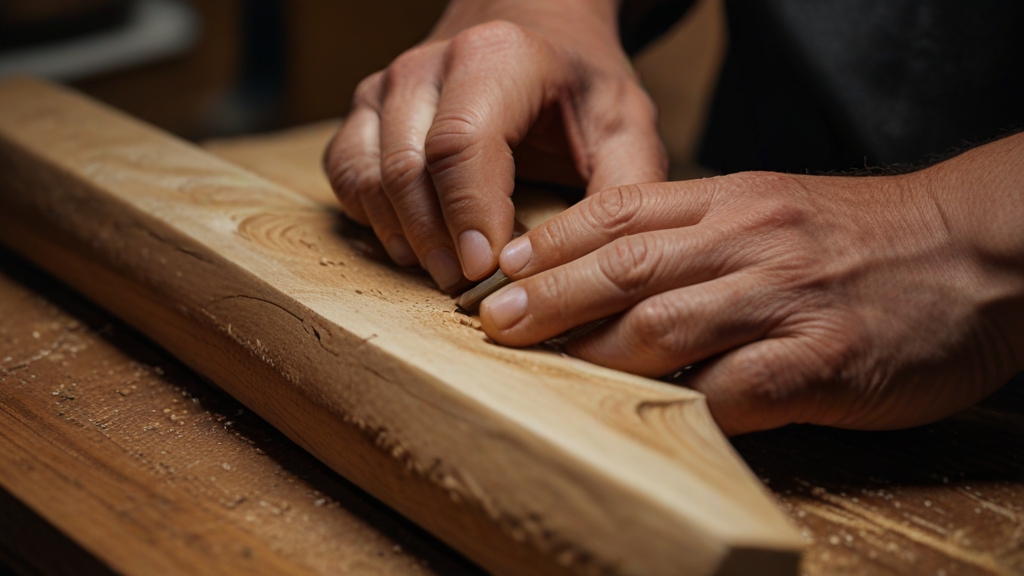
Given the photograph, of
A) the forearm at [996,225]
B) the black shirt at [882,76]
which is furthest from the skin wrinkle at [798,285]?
the black shirt at [882,76]

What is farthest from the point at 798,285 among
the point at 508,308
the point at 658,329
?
the point at 508,308

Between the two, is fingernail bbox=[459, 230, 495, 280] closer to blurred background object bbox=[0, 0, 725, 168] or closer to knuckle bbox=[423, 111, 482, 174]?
knuckle bbox=[423, 111, 482, 174]

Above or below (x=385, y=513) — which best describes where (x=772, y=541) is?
above

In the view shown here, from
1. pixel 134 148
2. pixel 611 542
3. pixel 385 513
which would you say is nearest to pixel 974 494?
pixel 611 542

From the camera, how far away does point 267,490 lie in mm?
786

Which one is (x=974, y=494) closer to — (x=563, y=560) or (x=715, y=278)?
(x=715, y=278)

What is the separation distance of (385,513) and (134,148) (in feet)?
2.35

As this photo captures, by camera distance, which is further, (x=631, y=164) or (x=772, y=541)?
(x=631, y=164)

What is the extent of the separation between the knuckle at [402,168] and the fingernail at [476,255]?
0.10 m

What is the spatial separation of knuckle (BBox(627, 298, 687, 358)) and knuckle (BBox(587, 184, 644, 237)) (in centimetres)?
9

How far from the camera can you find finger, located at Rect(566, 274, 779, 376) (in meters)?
0.73

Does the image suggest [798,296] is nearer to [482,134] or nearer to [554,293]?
[554,293]

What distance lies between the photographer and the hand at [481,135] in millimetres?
872

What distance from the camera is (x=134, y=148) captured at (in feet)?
3.85
